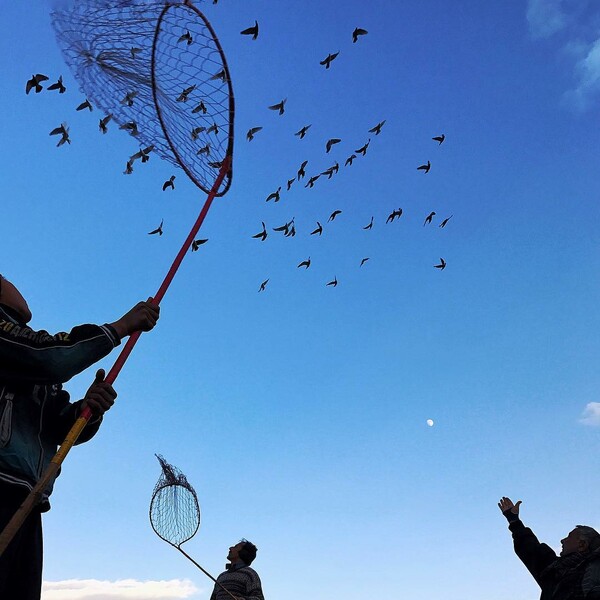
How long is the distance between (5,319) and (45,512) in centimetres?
88

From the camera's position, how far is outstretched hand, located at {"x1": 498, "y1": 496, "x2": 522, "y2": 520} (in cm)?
837

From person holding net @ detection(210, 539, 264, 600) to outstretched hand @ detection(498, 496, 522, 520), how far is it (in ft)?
12.0

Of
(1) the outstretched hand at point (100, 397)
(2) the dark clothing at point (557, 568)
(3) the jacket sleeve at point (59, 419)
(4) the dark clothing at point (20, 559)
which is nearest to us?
(4) the dark clothing at point (20, 559)

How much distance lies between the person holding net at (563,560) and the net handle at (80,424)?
18.5 feet

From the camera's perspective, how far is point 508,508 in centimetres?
845

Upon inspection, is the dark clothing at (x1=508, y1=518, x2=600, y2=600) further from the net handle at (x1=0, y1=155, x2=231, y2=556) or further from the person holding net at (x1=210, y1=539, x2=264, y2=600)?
the net handle at (x1=0, y1=155, x2=231, y2=556)

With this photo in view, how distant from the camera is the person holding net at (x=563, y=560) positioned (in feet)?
21.8

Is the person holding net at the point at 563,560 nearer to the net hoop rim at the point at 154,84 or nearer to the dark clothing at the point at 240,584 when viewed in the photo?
the dark clothing at the point at 240,584

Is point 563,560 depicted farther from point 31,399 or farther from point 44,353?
point 44,353

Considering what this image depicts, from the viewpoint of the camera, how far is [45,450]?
3047 mm

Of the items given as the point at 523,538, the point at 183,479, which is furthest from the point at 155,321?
the point at 183,479

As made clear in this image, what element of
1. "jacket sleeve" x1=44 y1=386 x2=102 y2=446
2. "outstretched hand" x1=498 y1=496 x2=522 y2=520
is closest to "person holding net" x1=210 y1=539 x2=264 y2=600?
"outstretched hand" x1=498 y1=496 x2=522 y2=520

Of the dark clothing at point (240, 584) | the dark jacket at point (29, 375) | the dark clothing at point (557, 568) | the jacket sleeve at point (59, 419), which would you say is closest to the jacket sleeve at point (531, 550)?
the dark clothing at point (557, 568)

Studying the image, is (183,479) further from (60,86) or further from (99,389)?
(99,389)
